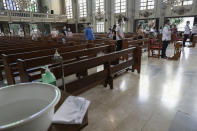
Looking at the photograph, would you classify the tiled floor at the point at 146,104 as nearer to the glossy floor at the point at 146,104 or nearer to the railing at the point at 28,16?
the glossy floor at the point at 146,104

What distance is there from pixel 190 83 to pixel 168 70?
90 centimetres

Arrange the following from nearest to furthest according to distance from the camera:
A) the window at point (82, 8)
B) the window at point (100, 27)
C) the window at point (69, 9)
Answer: the window at point (100, 27) < the window at point (82, 8) < the window at point (69, 9)

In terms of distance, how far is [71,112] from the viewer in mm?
693

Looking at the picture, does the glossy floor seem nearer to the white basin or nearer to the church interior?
the church interior

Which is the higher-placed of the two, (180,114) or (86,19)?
(86,19)

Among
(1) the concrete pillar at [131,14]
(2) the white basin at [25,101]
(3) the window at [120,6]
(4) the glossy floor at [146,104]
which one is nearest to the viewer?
(2) the white basin at [25,101]

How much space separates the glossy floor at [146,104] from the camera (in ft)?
5.24

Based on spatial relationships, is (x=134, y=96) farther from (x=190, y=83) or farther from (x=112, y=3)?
(x=112, y=3)

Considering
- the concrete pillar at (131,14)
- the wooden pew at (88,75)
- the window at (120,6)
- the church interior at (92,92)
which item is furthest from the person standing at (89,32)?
the window at (120,6)

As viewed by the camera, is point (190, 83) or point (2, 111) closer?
point (2, 111)

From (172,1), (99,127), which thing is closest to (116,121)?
(99,127)

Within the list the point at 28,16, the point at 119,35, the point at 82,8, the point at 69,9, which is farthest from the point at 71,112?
the point at 69,9

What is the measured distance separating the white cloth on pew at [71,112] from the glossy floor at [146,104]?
941 millimetres

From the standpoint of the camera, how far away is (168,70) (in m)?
3.60
